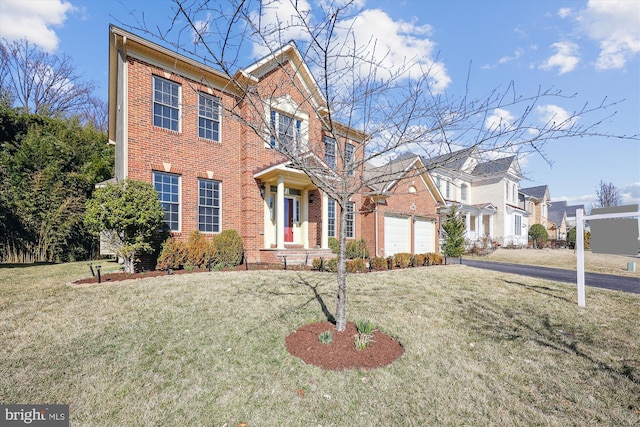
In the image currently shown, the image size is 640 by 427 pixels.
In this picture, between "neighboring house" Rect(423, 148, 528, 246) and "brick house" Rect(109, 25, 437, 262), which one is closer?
"brick house" Rect(109, 25, 437, 262)

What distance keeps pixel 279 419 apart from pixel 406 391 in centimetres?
143

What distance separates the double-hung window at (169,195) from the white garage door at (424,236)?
12.5m

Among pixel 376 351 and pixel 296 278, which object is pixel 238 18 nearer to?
pixel 376 351

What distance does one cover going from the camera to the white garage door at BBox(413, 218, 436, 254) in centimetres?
1772

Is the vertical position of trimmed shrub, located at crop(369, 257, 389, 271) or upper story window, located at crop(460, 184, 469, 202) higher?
upper story window, located at crop(460, 184, 469, 202)

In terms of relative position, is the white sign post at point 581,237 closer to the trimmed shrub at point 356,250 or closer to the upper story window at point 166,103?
the trimmed shrub at point 356,250

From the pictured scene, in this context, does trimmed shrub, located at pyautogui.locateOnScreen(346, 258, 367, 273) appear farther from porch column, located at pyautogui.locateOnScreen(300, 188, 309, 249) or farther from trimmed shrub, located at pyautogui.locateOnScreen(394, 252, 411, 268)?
porch column, located at pyautogui.locateOnScreen(300, 188, 309, 249)

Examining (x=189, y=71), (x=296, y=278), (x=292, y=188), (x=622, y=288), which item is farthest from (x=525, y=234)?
(x=189, y=71)

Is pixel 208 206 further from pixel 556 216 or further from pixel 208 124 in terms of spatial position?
pixel 556 216

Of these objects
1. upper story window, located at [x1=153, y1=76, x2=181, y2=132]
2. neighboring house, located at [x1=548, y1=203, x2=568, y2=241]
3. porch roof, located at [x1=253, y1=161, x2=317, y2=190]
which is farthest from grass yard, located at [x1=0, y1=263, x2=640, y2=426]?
neighboring house, located at [x1=548, y1=203, x2=568, y2=241]

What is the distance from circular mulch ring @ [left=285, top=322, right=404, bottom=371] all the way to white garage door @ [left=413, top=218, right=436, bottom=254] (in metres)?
13.7

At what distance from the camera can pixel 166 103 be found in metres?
10.5

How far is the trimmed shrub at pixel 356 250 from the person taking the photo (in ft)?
47.1

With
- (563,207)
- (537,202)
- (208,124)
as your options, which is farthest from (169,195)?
Result: (563,207)
